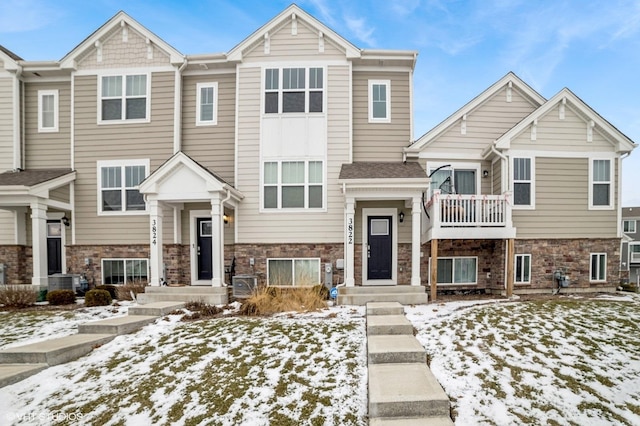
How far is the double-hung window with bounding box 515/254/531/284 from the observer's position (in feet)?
32.2

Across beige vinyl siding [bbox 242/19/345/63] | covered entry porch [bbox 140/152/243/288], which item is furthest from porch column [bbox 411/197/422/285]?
beige vinyl siding [bbox 242/19/345/63]

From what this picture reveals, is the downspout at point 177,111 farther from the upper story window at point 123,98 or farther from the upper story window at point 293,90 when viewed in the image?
the upper story window at point 293,90

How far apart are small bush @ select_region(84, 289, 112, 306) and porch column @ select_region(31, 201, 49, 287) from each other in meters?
2.35

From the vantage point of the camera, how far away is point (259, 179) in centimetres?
1020

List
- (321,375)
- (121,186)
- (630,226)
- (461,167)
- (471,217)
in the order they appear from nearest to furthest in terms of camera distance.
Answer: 1. (321,375)
2. (471,217)
3. (461,167)
4. (121,186)
5. (630,226)

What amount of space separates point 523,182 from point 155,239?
38.0 ft

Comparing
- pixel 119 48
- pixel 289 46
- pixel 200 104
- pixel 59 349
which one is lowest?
pixel 59 349

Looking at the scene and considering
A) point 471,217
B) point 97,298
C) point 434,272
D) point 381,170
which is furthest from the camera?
point 381,170

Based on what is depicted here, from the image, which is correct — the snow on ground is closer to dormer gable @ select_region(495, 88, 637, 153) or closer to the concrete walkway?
the concrete walkway

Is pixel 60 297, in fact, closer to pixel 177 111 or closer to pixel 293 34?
pixel 177 111

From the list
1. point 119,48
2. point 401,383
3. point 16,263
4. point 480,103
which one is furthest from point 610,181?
point 16,263

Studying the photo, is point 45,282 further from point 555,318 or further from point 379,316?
point 555,318

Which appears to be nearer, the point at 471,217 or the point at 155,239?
the point at 471,217

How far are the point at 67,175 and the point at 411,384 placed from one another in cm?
1204
